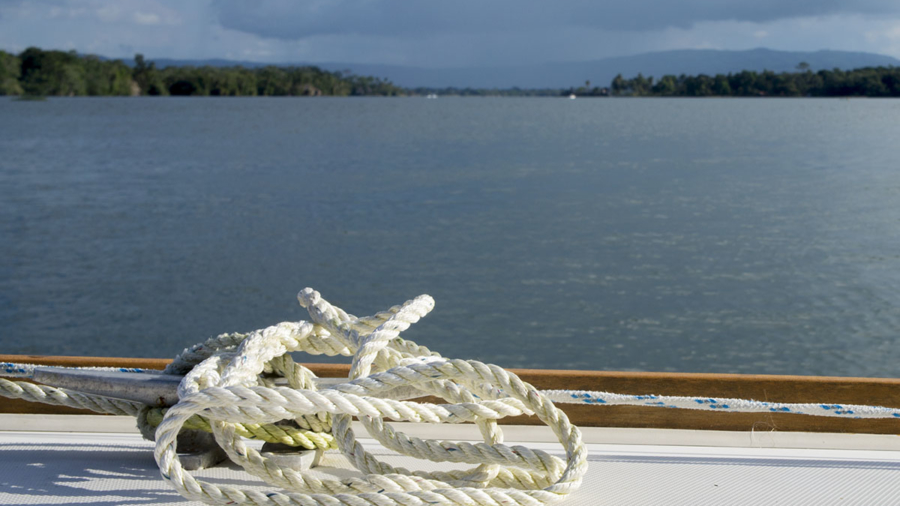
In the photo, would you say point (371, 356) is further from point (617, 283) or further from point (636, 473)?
point (617, 283)

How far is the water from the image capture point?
371 inches

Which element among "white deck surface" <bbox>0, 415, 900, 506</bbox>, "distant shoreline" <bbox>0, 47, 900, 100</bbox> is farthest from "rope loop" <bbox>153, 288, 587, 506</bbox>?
"distant shoreline" <bbox>0, 47, 900, 100</bbox>

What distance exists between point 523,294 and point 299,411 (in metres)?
9.50

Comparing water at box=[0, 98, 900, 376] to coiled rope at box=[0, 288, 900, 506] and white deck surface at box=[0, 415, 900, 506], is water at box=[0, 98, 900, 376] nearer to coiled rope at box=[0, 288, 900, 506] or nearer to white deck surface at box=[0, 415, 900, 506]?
white deck surface at box=[0, 415, 900, 506]

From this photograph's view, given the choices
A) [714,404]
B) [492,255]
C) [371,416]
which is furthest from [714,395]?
[492,255]

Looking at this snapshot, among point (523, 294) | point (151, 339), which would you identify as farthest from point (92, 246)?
point (523, 294)

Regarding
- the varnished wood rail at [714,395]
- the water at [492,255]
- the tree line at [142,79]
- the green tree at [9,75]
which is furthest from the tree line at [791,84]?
the varnished wood rail at [714,395]

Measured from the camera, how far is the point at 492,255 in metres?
12.9

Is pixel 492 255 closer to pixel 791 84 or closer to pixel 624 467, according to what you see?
pixel 624 467

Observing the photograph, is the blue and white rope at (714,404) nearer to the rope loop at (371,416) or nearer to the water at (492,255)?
the rope loop at (371,416)

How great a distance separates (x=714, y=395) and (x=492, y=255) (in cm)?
1074

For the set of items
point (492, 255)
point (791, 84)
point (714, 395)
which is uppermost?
point (791, 84)

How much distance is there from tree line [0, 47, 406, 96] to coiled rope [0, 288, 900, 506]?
99.5m

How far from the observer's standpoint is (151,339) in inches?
Answer: 384
